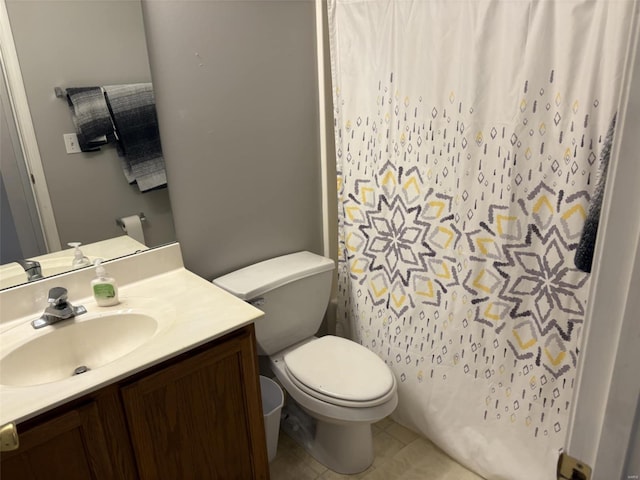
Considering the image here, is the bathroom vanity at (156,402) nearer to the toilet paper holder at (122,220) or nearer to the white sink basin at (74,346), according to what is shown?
the white sink basin at (74,346)

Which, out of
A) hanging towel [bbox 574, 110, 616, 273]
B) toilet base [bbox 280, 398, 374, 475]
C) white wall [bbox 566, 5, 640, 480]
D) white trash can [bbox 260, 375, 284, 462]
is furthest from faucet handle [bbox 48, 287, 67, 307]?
hanging towel [bbox 574, 110, 616, 273]

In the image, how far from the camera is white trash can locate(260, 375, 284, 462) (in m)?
1.70

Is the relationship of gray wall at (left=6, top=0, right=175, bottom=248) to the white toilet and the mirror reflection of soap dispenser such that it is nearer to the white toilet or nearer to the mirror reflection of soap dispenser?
the mirror reflection of soap dispenser

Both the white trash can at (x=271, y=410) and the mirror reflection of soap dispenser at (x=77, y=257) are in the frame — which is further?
the white trash can at (x=271, y=410)

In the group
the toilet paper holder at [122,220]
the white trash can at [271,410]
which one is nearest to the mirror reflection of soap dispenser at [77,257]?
the toilet paper holder at [122,220]

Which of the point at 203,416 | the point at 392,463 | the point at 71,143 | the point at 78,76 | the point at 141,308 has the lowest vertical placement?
the point at 392,463

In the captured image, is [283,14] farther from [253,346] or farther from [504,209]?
[253,346]

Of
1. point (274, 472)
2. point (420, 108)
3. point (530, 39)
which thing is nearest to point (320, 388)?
point (274, 472)

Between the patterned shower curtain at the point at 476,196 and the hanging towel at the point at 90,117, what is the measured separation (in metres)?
0.89

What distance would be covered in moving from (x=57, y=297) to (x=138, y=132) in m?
0.60

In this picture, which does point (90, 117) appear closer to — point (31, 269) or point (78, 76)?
point (78, 76)

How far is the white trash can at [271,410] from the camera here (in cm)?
170

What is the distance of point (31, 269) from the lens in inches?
56.2

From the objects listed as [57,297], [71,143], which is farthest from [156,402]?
[71,143]
